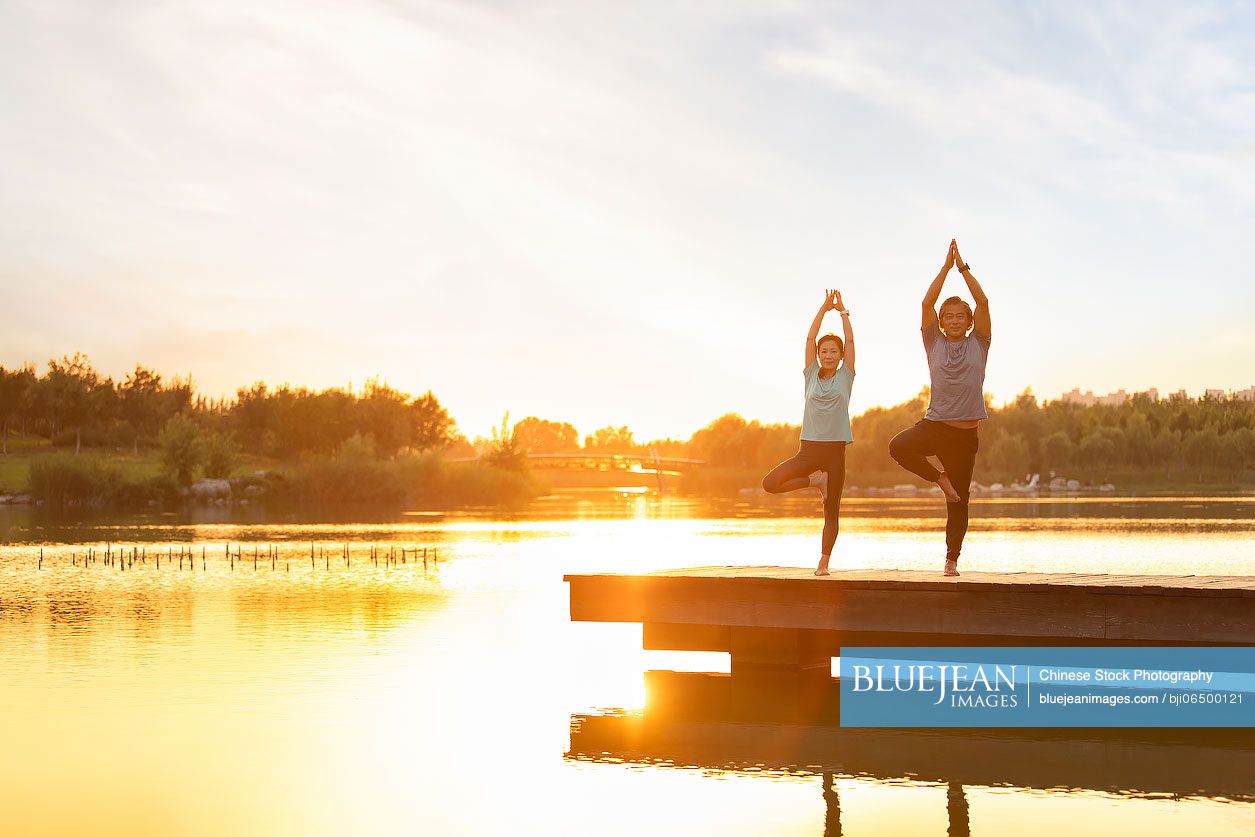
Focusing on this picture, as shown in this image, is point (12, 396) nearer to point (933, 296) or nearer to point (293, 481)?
point (293, 481)

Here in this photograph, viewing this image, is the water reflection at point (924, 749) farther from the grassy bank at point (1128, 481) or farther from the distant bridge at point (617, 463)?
the distant bridge at point (617, 463)

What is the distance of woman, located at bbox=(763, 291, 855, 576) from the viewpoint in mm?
15656

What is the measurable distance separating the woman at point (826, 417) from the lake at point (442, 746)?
9.73 feet

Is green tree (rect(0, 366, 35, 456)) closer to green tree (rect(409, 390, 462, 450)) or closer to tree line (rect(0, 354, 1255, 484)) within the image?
tree line (rect(0, 354, 1255, 484))

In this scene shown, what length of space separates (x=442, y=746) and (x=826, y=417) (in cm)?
571

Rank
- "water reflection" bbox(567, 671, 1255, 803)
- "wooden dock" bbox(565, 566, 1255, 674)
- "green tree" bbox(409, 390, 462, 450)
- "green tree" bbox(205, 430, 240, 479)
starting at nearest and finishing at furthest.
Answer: "water reflection" bbox(567, 671, 1255, 803), "wooden dock" bbox(565, 566, 1255, 674), "green tree" bbox(205, 430, 240, 479), "green tree" bbox(409, 390, 462, 450)

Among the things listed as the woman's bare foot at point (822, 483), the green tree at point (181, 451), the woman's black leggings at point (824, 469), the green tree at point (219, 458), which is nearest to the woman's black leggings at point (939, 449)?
the woman's black leggings at point (824, 469)

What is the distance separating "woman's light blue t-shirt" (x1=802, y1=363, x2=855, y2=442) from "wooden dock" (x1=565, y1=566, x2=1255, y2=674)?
166 cm

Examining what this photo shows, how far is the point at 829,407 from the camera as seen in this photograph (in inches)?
617

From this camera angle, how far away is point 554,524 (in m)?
71.1

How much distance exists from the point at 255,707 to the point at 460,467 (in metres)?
102

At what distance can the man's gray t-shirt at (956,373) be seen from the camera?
48.3 ft

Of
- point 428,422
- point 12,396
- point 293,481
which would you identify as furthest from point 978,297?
point 428,422

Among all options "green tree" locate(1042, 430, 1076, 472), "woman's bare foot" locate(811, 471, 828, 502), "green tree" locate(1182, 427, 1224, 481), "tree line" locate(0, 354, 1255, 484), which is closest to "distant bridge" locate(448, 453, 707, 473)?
"tree line" locate(0, 354, 1255, 484)
